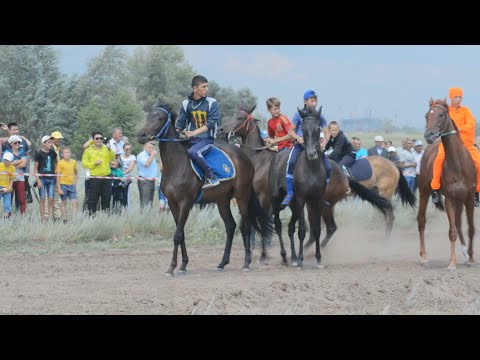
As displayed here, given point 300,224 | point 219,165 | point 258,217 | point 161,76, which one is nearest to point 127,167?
point 258,217

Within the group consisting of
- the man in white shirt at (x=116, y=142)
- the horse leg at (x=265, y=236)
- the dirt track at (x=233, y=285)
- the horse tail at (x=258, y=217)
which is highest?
the man in white shirt at (x=116, y=142)

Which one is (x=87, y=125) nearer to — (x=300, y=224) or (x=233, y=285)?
(x=300, y=224)

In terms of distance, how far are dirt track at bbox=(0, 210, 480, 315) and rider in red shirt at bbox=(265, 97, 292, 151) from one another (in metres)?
2.16

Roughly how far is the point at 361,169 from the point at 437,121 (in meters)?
5.73

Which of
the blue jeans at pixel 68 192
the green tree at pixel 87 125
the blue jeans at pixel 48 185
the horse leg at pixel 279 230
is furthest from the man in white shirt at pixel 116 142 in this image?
the green tree at pixel 87 125

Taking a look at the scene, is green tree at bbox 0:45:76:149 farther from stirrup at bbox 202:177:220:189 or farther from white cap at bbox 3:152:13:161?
stirrup at bbox 202:177:220:189

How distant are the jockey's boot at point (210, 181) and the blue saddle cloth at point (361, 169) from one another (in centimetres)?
595

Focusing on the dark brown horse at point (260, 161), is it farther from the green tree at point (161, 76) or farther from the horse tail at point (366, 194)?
the green tree at point (161, 76)

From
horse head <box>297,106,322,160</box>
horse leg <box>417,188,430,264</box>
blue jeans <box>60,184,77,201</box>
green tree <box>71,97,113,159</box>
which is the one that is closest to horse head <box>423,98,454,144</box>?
horse leg <box>417,188,430,264</box>

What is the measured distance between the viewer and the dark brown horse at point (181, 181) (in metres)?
13.6

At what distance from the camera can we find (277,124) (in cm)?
1612

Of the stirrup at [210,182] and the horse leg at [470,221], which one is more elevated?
the stirrup at [210,182]

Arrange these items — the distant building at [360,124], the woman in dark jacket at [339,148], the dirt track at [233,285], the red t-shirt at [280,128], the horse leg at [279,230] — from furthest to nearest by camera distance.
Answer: the distant building at [360,124], the woman in dark jacket at [339,148], the red t-shirt at [280,128], the horse leg at [279,230], the dirt track at [233,285]

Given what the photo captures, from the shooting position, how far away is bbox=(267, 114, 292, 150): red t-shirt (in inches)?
631
